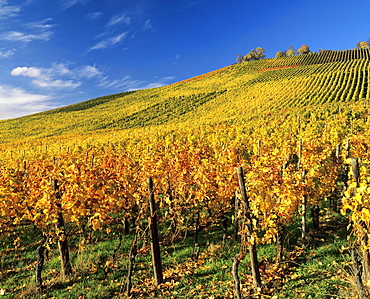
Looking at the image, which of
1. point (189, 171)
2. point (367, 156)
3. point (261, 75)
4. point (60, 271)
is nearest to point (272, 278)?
point (189, 171)

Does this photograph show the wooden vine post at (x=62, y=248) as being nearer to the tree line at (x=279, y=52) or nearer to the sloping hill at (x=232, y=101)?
the sloping hill at (x=232, y=101)

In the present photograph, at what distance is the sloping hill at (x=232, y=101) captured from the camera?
36156 mm

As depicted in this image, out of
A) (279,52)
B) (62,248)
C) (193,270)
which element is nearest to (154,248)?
(193,270)

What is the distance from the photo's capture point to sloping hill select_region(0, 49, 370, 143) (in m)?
36.2

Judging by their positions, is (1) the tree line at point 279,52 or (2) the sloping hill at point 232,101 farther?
(1) the tree line at point 279,52

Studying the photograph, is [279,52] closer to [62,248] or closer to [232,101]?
[232,101]

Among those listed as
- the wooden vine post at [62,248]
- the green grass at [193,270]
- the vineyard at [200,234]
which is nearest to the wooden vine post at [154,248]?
the vineyard at [200,234]

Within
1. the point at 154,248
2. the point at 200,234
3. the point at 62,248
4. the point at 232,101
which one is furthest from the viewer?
the point at 232,101

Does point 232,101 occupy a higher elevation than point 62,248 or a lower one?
higher

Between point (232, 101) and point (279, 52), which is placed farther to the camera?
point (279, 52)

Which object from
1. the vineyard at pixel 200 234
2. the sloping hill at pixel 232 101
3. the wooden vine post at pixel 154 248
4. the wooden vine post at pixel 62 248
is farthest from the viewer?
the sloping hill at pixel 232 101

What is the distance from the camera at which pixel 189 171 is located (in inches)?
297

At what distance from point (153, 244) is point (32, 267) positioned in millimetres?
3879

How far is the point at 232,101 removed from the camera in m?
48.1
